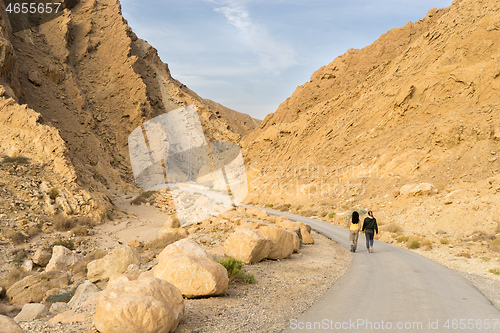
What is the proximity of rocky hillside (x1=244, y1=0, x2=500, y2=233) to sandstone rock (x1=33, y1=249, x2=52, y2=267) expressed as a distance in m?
17.6

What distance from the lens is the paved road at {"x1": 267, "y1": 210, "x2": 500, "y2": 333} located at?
5137 mm

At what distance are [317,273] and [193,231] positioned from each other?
29.8 ft

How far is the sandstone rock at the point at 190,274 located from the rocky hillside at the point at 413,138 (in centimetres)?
1484

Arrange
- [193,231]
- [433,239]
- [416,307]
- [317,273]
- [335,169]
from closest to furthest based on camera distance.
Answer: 1. [416,307]
2. [317,273]
3. [433,239]
4. [193,231]
5. [335,169]

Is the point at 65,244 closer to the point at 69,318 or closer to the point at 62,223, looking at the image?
the point at 62,223

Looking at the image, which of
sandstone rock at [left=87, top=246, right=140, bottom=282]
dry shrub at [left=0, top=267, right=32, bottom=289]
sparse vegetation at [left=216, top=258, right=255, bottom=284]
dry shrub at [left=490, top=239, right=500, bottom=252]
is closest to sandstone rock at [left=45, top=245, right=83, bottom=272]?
dry shrub at [left=0, top=267, right=32, bottom=289]

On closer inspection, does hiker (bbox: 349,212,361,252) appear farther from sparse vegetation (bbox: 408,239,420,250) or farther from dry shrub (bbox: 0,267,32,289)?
dry shrub (bbox: 0,267,32,289)

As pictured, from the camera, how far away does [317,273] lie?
30.1ft

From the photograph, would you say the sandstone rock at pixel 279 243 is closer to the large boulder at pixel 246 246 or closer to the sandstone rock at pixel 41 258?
the large boulder at pixel 246 246

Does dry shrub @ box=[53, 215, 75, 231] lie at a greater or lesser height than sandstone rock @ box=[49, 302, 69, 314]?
greater

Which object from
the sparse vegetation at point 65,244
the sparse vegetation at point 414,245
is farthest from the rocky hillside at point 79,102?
the sparse vegetation at point 414,245

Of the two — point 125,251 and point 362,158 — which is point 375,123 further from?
point 125,251

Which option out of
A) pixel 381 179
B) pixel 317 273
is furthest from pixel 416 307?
pixel 381 179

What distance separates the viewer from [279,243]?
10.6 meters
